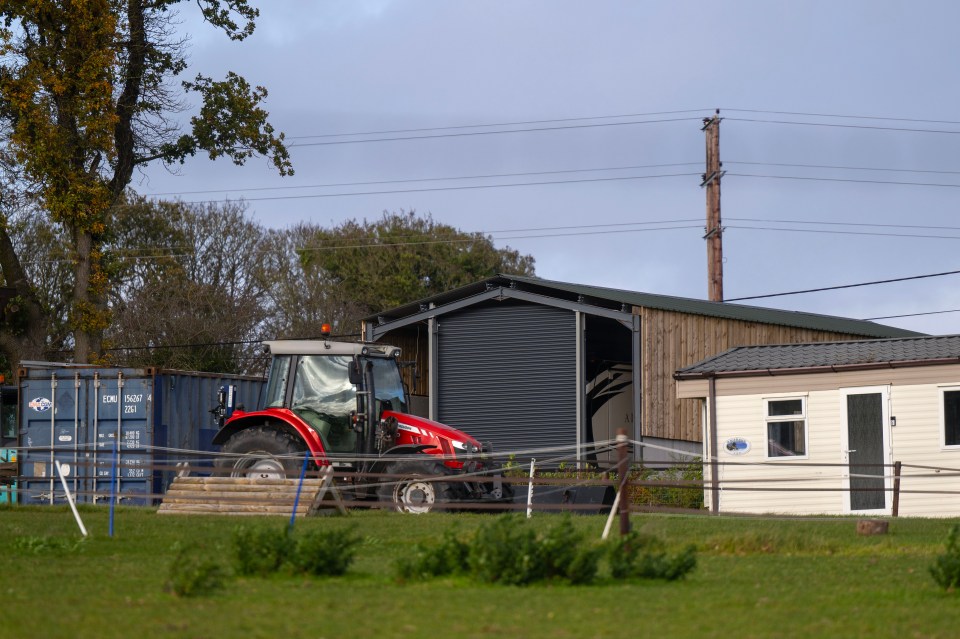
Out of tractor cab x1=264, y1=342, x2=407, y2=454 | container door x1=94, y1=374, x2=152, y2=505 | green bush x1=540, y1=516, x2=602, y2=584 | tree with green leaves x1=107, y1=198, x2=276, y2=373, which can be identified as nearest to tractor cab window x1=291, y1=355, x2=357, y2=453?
tractor cab x1=264, y1=342, x2=407, y2=454

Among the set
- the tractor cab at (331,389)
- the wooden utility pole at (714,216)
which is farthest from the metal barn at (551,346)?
the tractor cab at (331,389)

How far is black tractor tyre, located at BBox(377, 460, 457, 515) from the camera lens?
18.4m

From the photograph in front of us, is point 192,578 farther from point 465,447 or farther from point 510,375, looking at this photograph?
point 510,375

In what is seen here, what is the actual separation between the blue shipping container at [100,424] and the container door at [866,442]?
10.0 m

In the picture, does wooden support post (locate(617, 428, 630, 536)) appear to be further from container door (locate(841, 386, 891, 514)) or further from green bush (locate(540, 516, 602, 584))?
container door (locate(841, 386, 891, 514))

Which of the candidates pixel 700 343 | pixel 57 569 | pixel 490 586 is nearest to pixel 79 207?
pixel 700 343

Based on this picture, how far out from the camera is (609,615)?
829cm

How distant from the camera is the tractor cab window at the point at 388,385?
19528 mm

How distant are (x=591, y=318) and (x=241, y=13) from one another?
11.5m

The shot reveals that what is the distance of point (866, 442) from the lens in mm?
22312

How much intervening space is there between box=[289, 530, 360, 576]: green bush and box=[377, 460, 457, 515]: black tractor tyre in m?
7.68

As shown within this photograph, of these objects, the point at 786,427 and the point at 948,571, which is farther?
the point at 786,427

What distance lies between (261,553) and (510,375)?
20.7 metres

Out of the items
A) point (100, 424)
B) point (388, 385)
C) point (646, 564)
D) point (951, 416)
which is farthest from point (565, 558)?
point (100, 424)
